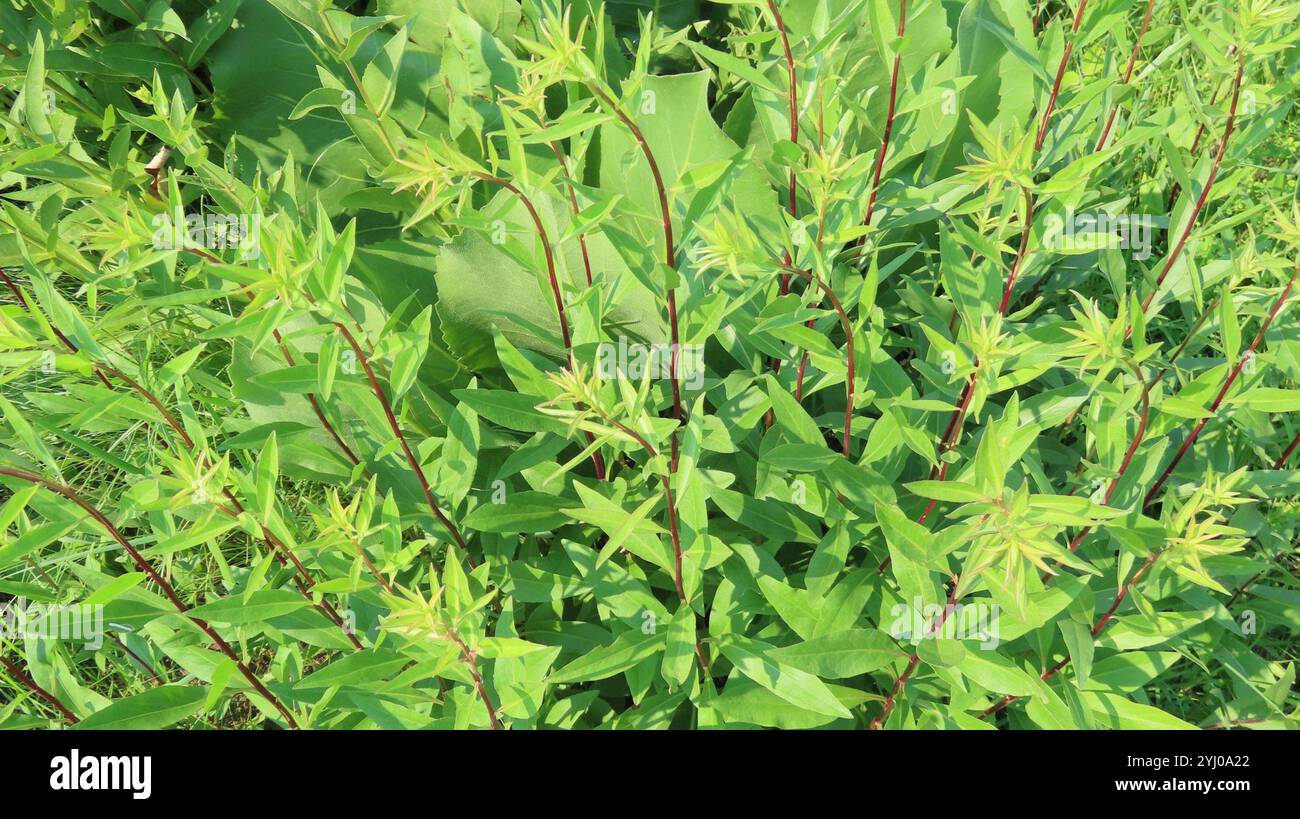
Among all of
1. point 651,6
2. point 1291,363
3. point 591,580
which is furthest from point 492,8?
point 1291,363

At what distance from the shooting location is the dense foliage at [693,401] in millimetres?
955

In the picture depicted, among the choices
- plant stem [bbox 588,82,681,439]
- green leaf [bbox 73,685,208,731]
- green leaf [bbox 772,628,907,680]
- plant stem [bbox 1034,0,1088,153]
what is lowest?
green leaf [bbox 73,685,208,731]

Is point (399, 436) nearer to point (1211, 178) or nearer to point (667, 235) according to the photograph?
point (667, 235)

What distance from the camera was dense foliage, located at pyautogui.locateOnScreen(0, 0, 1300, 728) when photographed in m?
0.96

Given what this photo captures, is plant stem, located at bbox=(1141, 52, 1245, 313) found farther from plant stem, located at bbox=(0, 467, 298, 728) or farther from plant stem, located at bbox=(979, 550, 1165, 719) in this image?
plant stem, located at bbox=(0, 467, 298, 728)

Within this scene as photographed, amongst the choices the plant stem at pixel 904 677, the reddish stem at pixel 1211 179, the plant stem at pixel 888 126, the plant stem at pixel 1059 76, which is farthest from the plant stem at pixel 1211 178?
the plant stem at pixel 904 677

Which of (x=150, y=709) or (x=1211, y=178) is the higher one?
(x=1211, y=178)

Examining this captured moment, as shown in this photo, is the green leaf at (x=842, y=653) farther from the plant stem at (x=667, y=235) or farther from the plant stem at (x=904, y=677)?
the plant stem at (x=667, y=235)

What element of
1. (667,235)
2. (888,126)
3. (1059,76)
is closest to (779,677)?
(667,235)

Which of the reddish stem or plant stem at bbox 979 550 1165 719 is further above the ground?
the reddish stem

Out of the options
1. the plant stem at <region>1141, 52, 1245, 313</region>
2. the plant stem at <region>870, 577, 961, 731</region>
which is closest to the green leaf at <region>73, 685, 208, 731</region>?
the plant stem at <region>870, 577, 961, 731</region>

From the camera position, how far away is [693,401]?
4.05 feet
